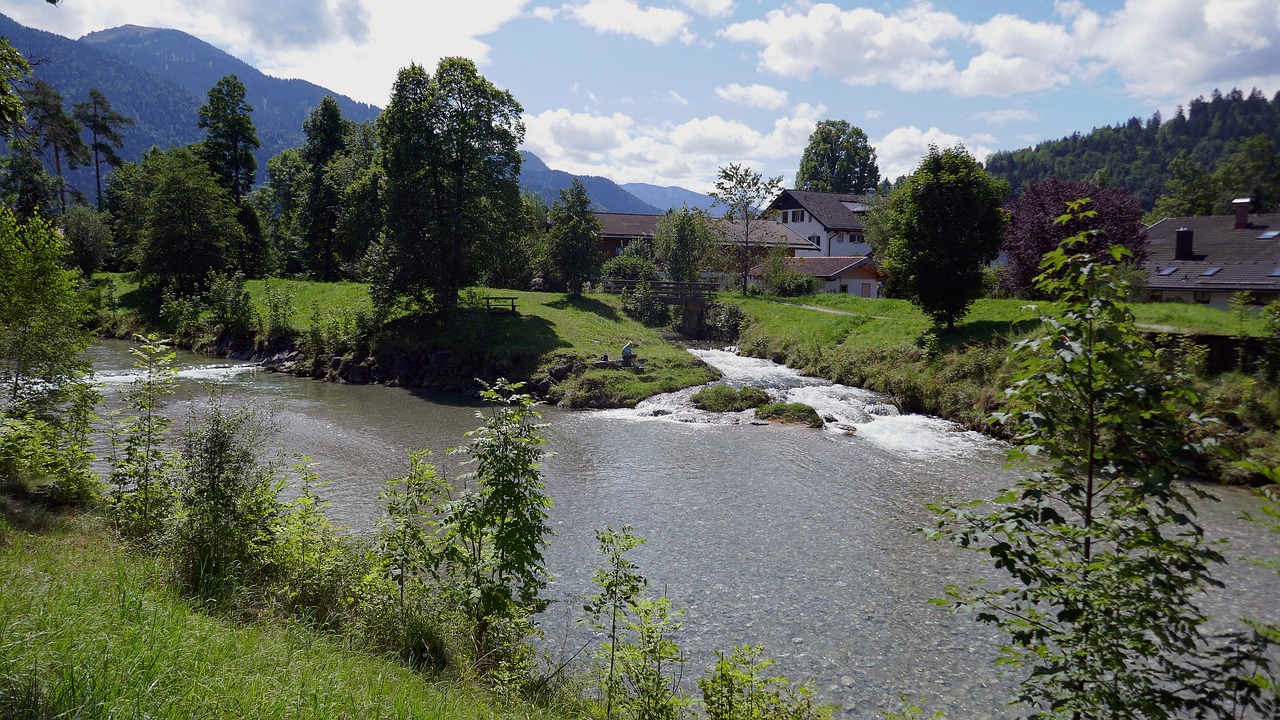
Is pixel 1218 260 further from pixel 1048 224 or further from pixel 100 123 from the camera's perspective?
pixel 100 123

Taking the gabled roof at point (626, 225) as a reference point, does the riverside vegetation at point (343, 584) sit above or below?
below

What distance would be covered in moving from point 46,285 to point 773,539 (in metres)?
14.6

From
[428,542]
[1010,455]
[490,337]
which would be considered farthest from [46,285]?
[490,337]

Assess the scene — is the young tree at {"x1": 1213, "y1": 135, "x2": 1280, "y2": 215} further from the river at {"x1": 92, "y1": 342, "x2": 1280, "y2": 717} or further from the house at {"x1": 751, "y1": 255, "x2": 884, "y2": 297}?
the river at {"x1": 92, "y1": 342, "x2": 1280, "y2": 717}

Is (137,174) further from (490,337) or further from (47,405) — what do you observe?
(47,405)

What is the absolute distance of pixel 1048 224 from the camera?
33.3 meters

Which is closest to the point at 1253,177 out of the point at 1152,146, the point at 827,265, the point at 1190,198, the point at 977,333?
the point at 1190,198

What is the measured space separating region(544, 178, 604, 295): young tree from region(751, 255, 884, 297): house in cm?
1510

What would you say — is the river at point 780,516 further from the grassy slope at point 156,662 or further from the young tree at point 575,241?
the young tree at point 575,241

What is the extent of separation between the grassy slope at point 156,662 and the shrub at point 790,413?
18236 millimetres

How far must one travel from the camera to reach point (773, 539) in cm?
1344

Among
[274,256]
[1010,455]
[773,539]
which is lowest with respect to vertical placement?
[773,539]

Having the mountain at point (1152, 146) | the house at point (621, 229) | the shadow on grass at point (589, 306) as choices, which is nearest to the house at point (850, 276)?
the shadow on grass at point (589, 306)

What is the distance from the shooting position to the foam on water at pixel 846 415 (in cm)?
2068
